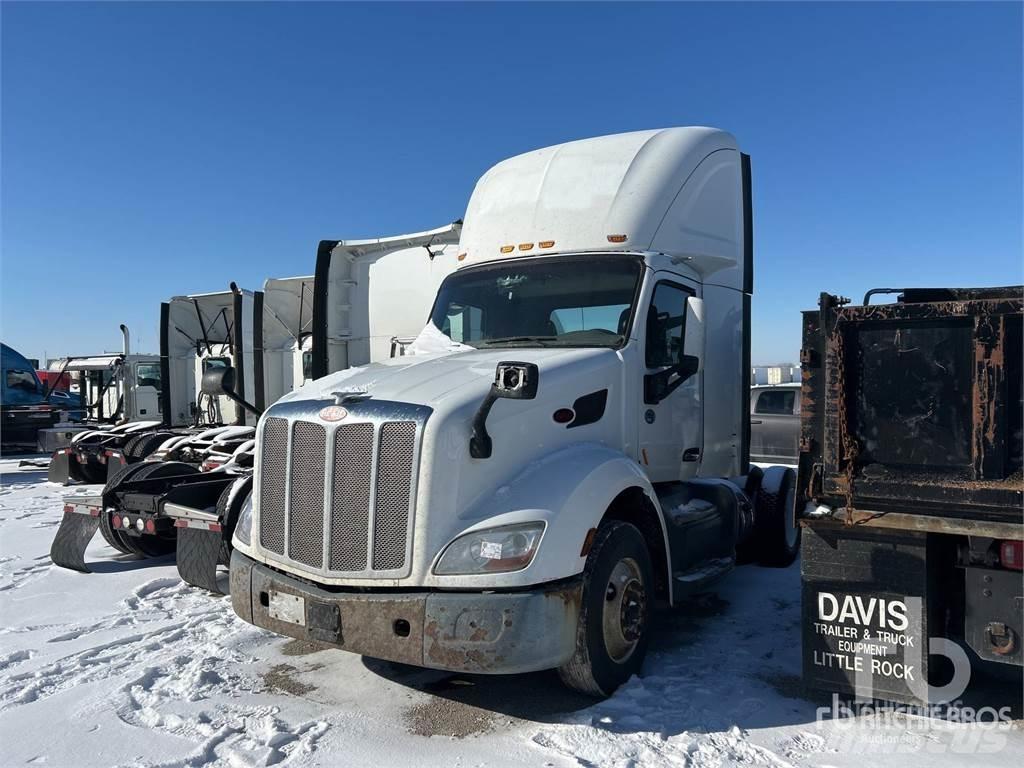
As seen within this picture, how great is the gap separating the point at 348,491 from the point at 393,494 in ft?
0.94

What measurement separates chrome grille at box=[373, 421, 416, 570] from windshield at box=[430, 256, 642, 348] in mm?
1545

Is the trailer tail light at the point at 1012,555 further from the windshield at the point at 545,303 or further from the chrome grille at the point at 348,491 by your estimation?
the chrome grille at the point at 348,491

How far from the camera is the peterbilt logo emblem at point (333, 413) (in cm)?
397

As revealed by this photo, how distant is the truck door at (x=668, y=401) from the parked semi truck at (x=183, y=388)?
281 inches

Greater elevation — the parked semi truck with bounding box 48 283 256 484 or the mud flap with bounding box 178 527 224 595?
the parked semi truck with bounding box 48 283 256 484

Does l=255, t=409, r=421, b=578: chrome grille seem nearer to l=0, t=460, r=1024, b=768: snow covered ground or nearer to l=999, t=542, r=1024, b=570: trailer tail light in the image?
l=0, t=460, r=1024, b=768: snow covered ground

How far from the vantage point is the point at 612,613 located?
13.8ft

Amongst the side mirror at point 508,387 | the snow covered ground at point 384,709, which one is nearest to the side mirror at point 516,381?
the side mirror at point 508,387

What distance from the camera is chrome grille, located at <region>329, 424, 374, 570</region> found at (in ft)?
12.7

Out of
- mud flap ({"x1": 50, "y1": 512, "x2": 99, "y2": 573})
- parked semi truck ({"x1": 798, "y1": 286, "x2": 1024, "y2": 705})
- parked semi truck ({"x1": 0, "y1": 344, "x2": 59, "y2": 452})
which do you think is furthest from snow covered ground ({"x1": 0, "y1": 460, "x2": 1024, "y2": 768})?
parked semi truck ({"x1": 0, "y1": 344, "x2": 59, "y2": 452})

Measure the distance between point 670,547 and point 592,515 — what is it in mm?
1257

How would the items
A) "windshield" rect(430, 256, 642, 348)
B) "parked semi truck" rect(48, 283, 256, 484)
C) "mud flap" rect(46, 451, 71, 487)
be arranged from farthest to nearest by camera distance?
"mud flap" rect(46, 451, 71, 487), "parked semi truck" rect(48, 283, 256, 484), "windshield" rect(430, 256, 642, 348)

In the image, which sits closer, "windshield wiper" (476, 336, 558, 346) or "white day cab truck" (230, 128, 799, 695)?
"white day cab truck" (230, 128, 799, 695)

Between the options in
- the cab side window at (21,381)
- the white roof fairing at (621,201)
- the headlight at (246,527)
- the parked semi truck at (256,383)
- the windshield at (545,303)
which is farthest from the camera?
the cab side window at (21,381)
